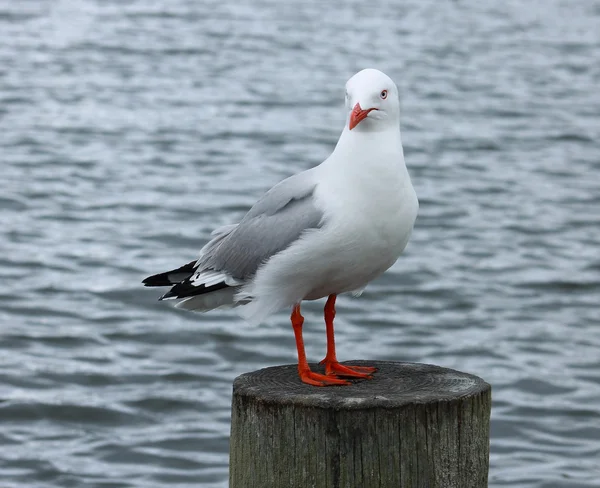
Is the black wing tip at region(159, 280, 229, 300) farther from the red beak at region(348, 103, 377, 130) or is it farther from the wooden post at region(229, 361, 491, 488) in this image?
the red beak at region(348, 103, 377, 130)

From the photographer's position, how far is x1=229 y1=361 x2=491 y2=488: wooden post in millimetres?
3625

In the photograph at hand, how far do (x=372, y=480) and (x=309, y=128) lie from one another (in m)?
11.2

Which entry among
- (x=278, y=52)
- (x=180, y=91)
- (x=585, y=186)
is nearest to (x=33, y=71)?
(x=180, y=91)

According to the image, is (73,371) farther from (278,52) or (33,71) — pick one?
(278,52)

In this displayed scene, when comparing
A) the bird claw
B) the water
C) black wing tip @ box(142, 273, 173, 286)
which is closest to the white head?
the bird claw

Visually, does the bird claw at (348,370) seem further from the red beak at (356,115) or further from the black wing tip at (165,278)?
the red beak at (356,115)

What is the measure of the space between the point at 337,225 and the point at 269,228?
0.38 meters

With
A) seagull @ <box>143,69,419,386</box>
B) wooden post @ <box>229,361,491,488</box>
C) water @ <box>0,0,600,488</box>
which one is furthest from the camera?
water @ <box>0,0,600,488</box>

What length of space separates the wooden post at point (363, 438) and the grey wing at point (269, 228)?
63 centimetres

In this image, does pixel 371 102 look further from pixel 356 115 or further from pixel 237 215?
pixel 237 215

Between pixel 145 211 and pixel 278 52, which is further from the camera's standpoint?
pixel 278 52

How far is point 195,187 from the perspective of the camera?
40.0ft

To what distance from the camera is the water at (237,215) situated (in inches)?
290

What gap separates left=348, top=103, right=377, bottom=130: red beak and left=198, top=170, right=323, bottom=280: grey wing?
285 mm
